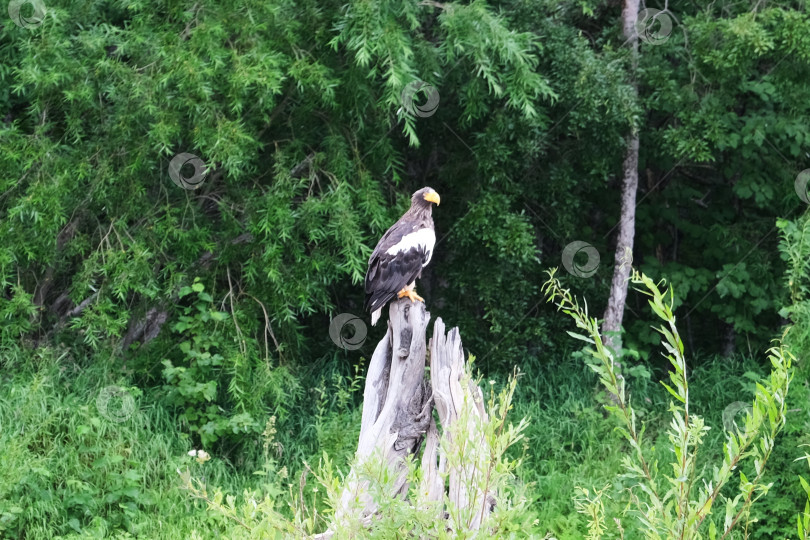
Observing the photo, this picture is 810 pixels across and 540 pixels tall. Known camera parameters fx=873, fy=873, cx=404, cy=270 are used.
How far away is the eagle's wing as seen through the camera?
4102 millimetres

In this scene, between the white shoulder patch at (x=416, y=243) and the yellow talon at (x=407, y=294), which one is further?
the white shoulder patch at (x=416, y=243)

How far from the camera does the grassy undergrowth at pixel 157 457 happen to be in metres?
4.80

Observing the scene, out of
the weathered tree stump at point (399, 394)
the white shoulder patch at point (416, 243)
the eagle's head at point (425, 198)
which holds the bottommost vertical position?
the weathered tree stump at point (399, 394)

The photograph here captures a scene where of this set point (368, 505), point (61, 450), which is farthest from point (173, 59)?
point (368, 505)

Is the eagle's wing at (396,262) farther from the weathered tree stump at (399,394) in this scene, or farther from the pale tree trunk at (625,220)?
the pale tree trunk at (625,220)

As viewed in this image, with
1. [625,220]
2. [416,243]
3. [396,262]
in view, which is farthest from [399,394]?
[625,220]

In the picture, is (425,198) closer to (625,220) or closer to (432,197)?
(432,197)

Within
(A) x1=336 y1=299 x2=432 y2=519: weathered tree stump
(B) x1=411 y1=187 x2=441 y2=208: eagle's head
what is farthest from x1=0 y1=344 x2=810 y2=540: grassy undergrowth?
(B) x1=411 y1=187 x2=441 y2=208: eagle's head

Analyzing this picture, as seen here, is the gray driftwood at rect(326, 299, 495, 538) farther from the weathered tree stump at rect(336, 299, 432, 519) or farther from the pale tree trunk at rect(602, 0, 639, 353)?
the pale tree trunk at rect(602, 0, 639, 353)

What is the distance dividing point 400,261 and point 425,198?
0.44 m

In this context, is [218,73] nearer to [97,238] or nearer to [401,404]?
[97,238]

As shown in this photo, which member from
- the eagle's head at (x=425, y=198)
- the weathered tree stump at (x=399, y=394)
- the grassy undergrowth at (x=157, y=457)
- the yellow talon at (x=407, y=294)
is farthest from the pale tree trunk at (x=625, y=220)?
the weathered tree stump at (x=399, y=394)

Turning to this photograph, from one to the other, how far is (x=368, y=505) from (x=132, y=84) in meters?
3.26

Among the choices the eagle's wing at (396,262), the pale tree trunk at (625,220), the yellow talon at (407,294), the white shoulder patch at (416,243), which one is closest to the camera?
the yellow talon at (407,294)
